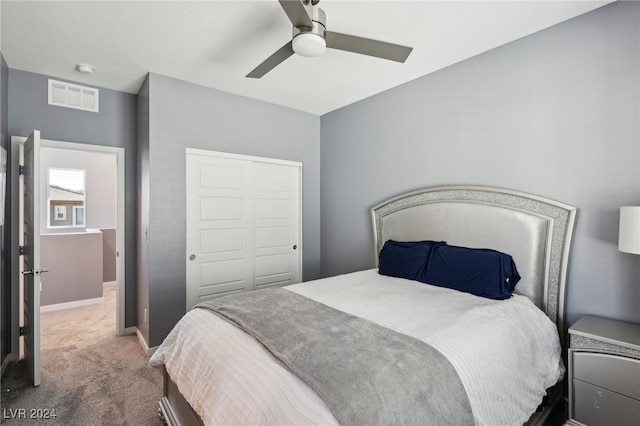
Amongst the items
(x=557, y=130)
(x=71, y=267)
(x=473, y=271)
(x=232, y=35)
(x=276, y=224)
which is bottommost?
(x=71, y=267)

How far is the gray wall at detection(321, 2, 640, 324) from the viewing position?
201 centimetres

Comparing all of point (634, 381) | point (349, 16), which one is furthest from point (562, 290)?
point (349, 16)

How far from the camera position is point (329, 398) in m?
1.09

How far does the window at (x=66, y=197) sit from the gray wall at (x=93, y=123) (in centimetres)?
309

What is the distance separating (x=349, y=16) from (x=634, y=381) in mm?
2805

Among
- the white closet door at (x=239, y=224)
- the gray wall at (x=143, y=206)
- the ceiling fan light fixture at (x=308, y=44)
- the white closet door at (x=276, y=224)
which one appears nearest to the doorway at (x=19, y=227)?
the gray wall at (x=143, y=206)

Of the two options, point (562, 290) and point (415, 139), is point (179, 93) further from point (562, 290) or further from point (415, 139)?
point (562, 290)

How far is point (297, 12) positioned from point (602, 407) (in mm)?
2829

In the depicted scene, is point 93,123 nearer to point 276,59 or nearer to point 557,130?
point 276,59

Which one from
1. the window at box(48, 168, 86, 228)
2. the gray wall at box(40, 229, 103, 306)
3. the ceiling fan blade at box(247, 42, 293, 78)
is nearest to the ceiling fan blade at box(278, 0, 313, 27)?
the ceiling fan blade at box(247, 42, 293, 78)

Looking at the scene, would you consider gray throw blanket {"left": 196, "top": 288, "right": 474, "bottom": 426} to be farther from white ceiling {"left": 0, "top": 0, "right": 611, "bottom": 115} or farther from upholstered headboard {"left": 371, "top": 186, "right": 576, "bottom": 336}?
white ceiling {"left": 0, "top": 0, "right": 611, "bottom": 115}

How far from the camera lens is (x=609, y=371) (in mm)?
1774

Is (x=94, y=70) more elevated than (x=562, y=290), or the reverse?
(x=94, y=70)

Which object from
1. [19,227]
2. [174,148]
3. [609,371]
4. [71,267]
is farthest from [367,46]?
[71,267]
